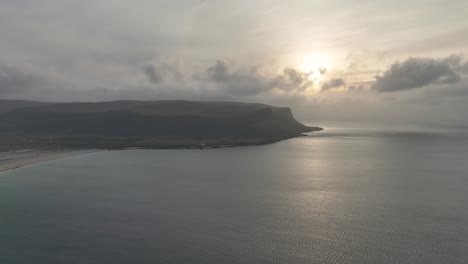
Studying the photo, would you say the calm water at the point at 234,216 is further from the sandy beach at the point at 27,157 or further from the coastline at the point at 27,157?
the sandy beach at the point at 27,157

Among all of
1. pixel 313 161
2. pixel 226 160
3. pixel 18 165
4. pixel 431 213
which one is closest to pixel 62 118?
pixel 18 165

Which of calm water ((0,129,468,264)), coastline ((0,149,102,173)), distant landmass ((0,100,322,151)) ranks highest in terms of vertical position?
distant landmass ((0,100,322,151))

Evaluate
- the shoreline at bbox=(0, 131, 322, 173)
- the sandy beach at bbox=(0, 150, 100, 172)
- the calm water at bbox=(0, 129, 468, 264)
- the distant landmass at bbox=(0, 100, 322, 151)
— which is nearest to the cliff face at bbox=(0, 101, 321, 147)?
the distant landmass at bbox=(0, 100, 322, 151)

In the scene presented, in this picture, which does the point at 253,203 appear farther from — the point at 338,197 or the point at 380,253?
the point at 380,253

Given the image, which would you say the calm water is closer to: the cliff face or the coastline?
the coastline

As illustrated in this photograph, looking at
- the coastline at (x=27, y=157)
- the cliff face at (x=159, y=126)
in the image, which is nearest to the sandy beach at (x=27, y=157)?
the coastline at (x=27, y=157)

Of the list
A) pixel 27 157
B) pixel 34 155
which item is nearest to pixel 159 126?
pixel 34 155

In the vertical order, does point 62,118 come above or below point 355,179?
above

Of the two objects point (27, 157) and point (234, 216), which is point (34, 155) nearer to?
point (27, 157)
